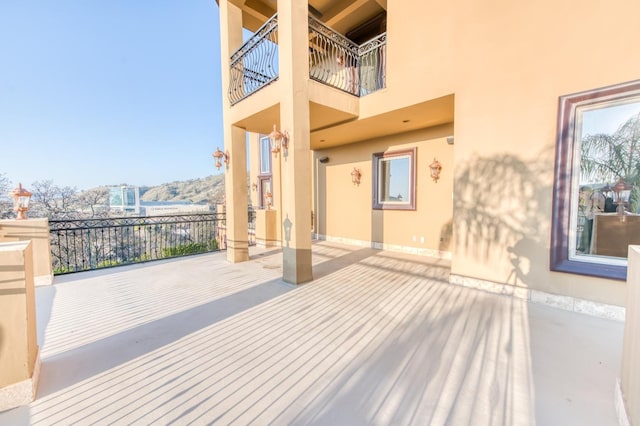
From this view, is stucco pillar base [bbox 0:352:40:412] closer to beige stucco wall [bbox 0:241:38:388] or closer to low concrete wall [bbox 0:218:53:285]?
beige stucco wall [bbox 0:241:38:388]

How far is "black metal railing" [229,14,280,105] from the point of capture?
4637mm

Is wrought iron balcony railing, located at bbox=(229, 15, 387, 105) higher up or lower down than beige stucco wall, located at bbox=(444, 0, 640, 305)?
higher up

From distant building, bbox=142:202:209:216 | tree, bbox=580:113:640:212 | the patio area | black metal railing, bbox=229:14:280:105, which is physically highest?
black metal railing, bbox=229:14:280:105

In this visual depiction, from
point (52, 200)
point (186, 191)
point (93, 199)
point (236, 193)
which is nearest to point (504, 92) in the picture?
point (236, 193)

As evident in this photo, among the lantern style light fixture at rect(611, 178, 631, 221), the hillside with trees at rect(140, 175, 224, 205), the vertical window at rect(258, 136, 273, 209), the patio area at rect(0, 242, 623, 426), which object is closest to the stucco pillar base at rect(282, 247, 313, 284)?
the patio area at rect(0, 242, 623, 426)

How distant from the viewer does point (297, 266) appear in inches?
163

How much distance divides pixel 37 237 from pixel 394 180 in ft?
24.1

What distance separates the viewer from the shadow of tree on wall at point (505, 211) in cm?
330

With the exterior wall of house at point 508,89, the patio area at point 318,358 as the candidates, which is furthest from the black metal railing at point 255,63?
the patio area at point 318,358

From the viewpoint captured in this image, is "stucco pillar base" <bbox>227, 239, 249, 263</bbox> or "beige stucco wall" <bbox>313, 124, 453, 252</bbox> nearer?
"stucco pillar base" <bbox>227, 239, 249, 263</bbox>

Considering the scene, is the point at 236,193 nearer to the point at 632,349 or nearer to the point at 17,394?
the point at 17,394

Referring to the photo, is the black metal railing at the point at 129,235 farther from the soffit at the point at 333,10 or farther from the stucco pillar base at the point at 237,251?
the soffit at the point at 333,10

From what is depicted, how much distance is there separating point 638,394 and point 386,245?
5516mm

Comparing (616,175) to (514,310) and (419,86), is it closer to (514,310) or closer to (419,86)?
(514,310)
